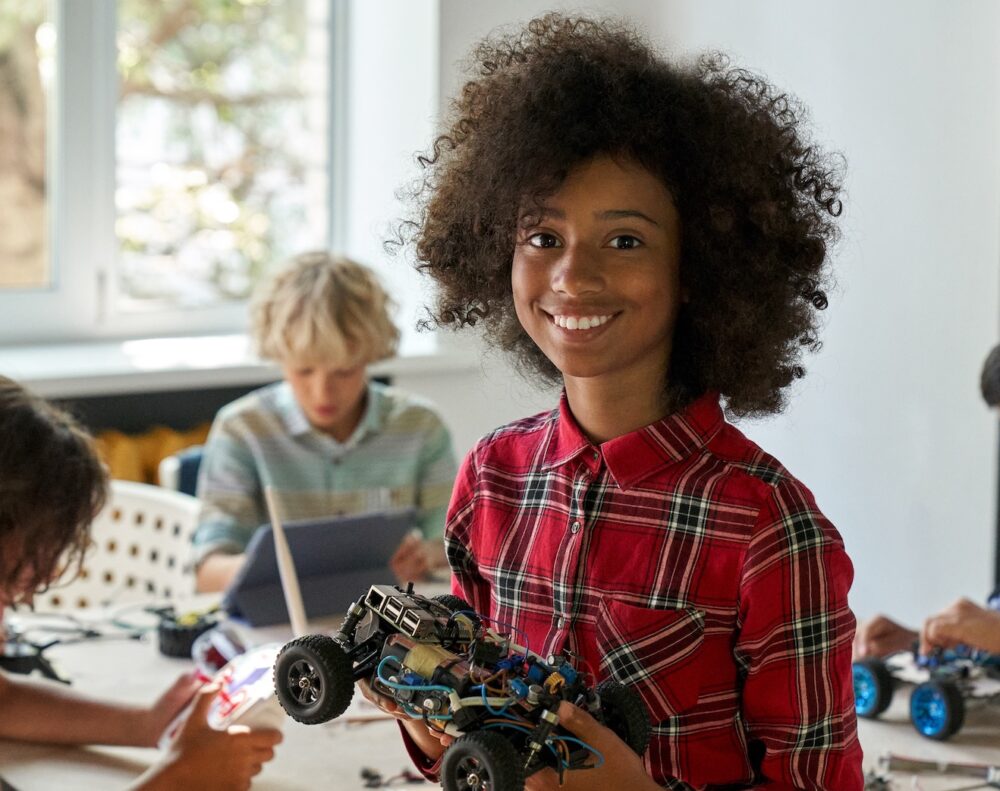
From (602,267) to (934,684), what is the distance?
37.2 inches

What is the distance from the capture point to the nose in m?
1.17

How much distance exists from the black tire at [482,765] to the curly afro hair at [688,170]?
441 millimetres

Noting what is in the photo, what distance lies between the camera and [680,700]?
1.19 metres

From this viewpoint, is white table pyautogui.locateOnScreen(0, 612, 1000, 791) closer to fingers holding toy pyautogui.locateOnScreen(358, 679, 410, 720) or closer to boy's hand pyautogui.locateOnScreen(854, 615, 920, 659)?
boy's hand pyautogui.locateOnScreen(854, 615, 920, 659)

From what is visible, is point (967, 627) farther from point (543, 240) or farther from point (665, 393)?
point (543, 240)

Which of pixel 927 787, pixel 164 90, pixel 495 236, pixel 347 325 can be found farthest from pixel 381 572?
pixel 164 90

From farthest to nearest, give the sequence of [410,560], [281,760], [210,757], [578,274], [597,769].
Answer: [410,560], [281,760], [210,757], [578,274], [597,769]

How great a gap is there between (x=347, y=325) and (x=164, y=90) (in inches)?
64.5

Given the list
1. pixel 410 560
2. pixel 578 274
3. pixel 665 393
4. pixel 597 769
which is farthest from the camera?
pixel 410 560

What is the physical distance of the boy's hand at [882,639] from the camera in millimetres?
2137

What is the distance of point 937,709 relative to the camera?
6.03ft

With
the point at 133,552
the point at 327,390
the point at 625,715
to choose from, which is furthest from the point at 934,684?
the point at 133,552

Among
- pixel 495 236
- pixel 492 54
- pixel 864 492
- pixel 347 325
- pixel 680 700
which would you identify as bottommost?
pixel 864 492

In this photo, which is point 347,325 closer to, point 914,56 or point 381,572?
point 381,572
